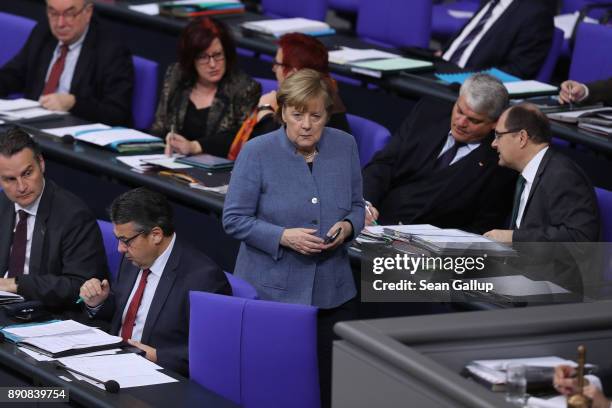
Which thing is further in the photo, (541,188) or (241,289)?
(541,188)

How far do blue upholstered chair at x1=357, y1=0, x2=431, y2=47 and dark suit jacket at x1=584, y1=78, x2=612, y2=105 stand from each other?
159 cm

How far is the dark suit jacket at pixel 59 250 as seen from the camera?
4.70 meters

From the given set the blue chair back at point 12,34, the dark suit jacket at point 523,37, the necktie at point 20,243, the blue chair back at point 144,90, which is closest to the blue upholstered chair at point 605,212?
the dark suit jacket at point 523,37

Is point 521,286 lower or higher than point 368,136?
lower

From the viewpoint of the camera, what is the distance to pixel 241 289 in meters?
4.25

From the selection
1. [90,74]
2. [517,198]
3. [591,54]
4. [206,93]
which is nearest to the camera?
[517,198]

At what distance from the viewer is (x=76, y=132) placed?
6043mm

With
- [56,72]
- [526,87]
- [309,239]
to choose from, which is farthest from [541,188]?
[56,72]

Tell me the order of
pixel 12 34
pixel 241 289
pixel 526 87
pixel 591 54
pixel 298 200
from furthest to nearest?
pixel 12 34
pixel 591 54
pixel 526 87
pixel 298 200
pixel 241 289

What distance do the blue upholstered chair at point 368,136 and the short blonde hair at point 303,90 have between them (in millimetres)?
1149

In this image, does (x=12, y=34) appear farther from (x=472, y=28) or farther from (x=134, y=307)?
(x=134, y=307)

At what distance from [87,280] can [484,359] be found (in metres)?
2.23

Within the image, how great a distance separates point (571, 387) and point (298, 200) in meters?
1.84

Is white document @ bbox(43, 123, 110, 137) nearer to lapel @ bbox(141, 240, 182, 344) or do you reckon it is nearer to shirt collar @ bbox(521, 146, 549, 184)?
lapel @ bbox(141, 240, 182, 344)
